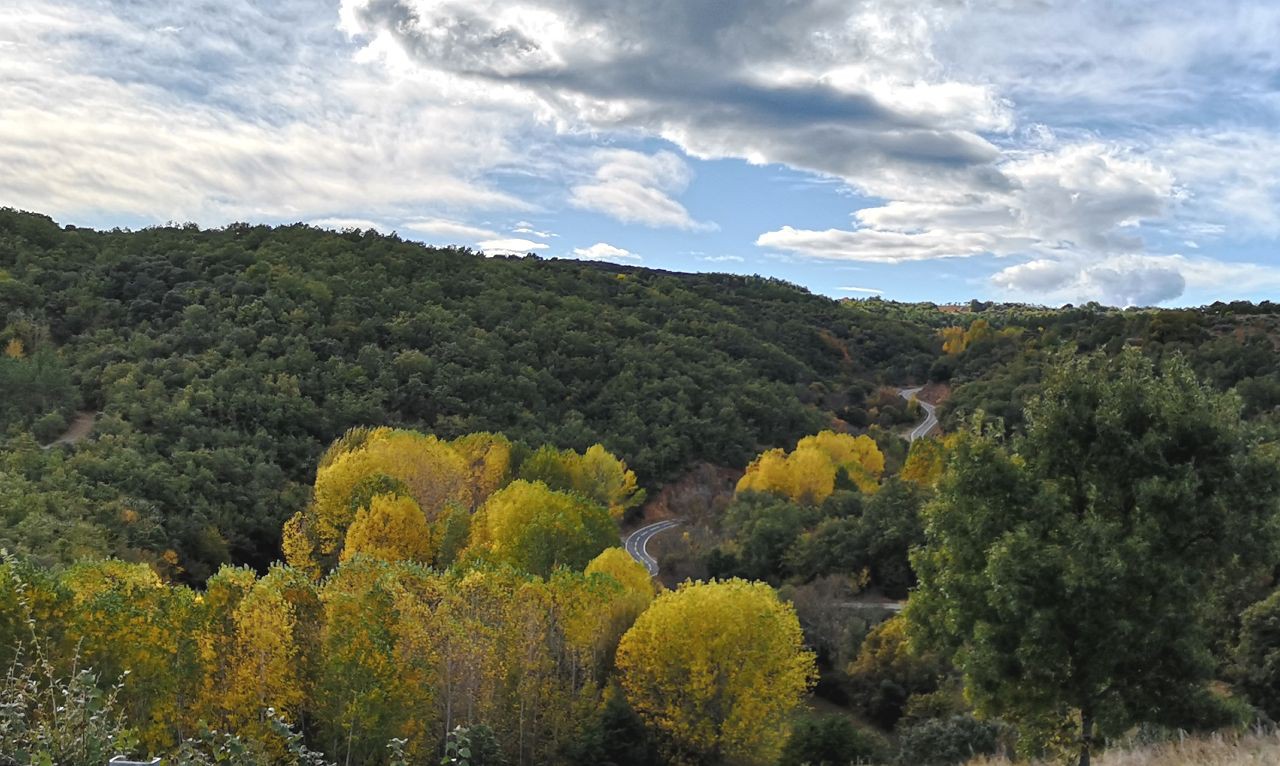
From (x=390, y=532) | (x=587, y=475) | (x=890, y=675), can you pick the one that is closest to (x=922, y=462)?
(x=587, y=475)

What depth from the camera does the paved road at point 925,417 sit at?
89.8 m

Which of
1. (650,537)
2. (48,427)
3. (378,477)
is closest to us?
(378,477)

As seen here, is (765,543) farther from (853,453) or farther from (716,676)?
(853,453)

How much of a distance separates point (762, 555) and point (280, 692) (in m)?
28.0

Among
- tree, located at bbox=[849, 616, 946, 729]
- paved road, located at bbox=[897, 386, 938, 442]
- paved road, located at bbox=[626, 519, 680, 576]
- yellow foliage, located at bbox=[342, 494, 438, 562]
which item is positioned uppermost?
paved road, located at bbox=[897, 386, 938, 442]

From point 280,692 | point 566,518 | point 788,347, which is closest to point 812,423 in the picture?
point 788,347

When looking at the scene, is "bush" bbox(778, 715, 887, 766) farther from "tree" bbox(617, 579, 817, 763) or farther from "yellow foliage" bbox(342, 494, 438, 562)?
"yellow foliage" bbox(342, 494, 438, 562)

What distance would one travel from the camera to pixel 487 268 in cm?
10444

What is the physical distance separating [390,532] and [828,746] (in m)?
22.0

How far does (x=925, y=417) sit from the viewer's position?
330 feet

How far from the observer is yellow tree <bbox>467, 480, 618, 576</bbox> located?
117 ft

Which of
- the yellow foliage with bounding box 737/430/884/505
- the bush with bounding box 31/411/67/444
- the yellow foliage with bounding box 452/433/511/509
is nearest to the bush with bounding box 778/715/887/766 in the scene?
the yellow foliage with bounding box 452/433/511/509

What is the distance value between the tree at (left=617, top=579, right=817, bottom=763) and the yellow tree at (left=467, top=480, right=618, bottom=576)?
10.8 meters

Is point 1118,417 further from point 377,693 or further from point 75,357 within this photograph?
point 75,357
